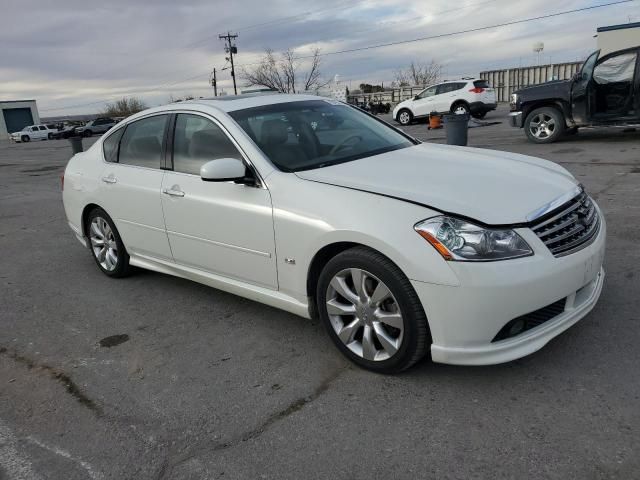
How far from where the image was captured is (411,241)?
2742mm

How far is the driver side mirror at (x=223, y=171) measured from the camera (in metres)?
3.38

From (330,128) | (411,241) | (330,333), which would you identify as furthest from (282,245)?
(330,128)

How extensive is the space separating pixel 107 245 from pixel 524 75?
34162mm

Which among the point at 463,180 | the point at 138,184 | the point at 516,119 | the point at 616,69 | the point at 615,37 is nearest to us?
the point at 463,180

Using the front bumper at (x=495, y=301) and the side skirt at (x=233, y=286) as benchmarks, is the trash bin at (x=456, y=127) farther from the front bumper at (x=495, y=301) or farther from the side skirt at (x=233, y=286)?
the front bumper at (x=495, y=301)

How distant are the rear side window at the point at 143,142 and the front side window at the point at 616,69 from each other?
971 cm

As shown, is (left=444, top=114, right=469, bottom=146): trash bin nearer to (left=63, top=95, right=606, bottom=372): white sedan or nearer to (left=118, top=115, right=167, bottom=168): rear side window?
(left=63, top=95, right=606, bottom=372): white sedan

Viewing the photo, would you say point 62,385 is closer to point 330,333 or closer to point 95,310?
point 95,310

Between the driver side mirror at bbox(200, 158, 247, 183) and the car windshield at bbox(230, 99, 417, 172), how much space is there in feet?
0.83

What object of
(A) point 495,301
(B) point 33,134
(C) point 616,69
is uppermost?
(C) point 616,69

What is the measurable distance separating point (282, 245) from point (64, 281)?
3.04m

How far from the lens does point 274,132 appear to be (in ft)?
12.6

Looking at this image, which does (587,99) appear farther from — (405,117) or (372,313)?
(405,117)

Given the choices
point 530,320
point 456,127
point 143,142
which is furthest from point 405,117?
point 530,320
